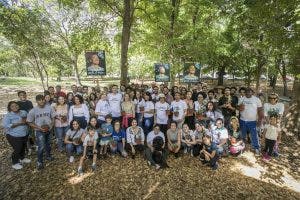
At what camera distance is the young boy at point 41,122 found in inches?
286

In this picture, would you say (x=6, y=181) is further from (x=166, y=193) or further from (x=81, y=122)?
(x=166, y=193)

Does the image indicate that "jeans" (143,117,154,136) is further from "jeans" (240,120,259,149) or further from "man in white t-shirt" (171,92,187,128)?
"jeans" (240,120,259,149)

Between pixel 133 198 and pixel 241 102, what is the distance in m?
5.31

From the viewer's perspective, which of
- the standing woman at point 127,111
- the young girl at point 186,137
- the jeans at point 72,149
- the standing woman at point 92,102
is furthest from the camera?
the standing woman at point 92,102

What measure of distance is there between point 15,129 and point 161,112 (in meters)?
4.74

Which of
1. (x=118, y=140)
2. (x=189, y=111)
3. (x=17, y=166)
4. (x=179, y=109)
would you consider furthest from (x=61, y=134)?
(x=189, y=111)

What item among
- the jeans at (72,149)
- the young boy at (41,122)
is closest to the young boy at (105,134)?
the jeans at (72,149)

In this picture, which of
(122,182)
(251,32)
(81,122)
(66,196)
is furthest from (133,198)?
(251,32)

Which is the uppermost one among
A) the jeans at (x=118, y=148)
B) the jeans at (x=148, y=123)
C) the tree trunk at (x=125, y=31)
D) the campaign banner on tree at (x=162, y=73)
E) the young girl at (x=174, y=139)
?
the tree trunk at (x=125, y=31)

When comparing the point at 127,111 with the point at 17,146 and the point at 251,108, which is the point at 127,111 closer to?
the point at 17,146

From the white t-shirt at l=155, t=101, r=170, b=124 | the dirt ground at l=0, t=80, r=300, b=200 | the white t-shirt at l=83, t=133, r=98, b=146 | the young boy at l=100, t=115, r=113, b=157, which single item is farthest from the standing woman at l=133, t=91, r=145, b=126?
the white t-shirt at l=83, t=133, r=98, b=146

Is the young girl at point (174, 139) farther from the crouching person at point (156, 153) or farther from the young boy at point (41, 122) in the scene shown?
the young boy at point (41, 122)

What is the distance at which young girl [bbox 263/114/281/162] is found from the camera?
26.2 feet

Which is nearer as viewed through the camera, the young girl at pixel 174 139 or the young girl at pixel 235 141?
the young girl at pixel 174 139
